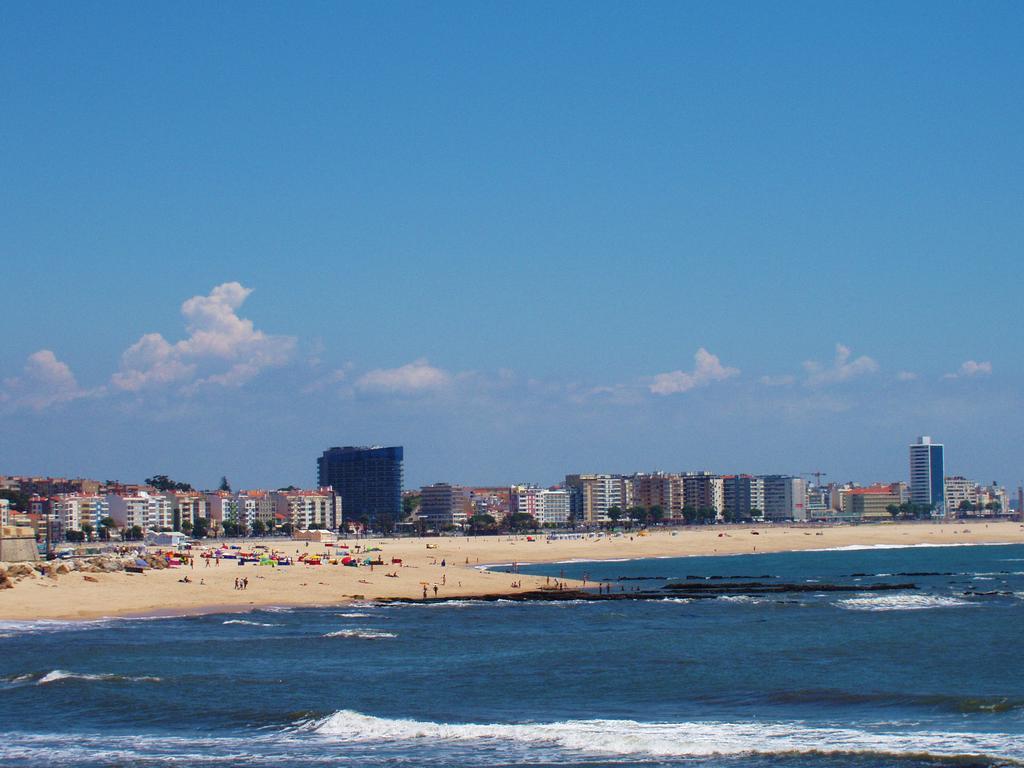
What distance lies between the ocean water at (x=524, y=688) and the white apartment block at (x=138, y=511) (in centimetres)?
11812

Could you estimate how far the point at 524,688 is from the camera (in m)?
31.9

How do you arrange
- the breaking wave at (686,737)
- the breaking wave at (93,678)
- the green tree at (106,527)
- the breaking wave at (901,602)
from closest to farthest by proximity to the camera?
the breaking wave at (686,737), the breaking wave at (93,678), the breaking wave at (901,602), the green tree at (106,527)

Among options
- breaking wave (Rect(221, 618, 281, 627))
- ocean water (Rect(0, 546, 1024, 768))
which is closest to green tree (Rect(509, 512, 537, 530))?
ocean water (Rect(0, 546, 1024, 768))

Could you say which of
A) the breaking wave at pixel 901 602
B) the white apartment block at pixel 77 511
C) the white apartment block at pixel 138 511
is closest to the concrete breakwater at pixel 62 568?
the breaking wave at pixel 901 602

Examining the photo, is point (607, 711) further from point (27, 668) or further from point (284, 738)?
point (27, 668)

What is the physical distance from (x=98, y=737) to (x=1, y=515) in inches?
3637

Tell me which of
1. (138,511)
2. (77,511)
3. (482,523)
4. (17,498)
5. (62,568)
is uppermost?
(17,498)

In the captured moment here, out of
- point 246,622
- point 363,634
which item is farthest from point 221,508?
point 363,634

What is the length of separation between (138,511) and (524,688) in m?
143

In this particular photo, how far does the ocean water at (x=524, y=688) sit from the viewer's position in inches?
940

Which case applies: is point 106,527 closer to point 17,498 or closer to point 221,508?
point 17,498

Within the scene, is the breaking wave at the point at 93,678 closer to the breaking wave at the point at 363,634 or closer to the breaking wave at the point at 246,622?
the breaking wave at the point at 363,634

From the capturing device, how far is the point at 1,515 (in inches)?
4338

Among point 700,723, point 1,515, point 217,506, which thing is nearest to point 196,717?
point 700,723
